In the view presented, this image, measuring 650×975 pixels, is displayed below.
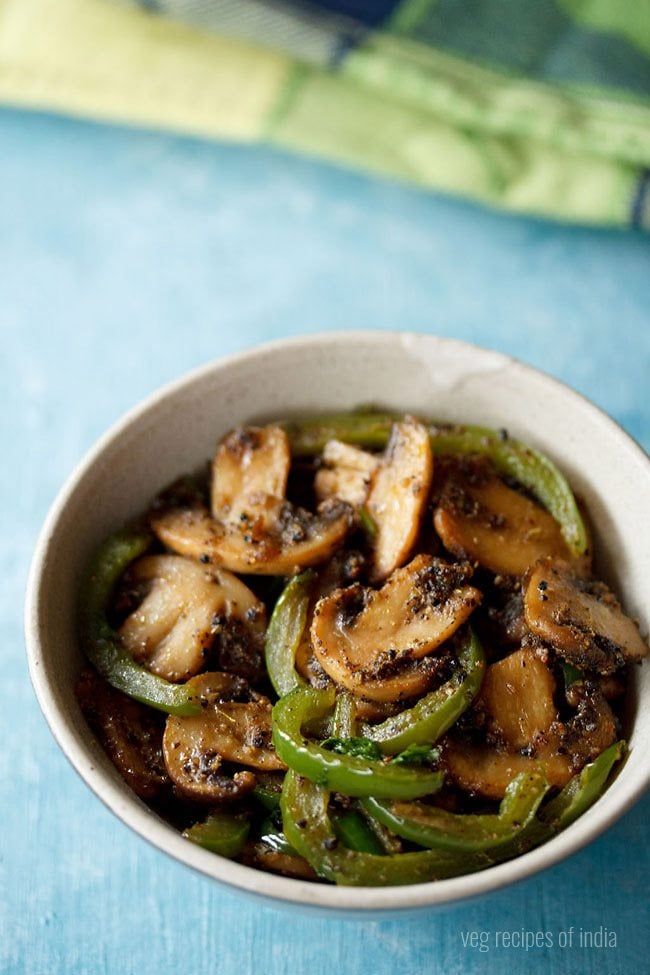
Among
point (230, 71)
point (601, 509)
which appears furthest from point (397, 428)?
point (230, 71)

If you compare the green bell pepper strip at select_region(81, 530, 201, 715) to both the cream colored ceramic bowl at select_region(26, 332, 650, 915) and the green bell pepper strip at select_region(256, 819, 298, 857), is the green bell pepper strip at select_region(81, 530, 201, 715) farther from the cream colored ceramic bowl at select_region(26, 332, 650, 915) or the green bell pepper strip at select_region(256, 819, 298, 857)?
the green bell pepper strip at select_region(256, 819, 298, 857)

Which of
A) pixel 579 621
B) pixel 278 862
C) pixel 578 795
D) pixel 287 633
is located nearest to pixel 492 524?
pixel 579 621

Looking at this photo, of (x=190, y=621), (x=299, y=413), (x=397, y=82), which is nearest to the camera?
(x=190, y=621)

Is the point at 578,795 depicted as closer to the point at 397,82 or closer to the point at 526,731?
the point at 526,731

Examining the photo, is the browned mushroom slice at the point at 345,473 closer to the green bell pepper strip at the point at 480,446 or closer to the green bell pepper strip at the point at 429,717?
the green bell pepper strip at the point at 480,446

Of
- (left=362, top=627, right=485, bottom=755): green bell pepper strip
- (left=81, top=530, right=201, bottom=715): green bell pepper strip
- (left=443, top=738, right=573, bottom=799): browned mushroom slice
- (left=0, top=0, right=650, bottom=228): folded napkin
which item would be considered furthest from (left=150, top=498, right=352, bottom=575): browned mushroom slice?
(left=0, top=0, right=650, bottom=228): folded napkin

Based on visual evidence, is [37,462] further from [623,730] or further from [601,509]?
[623,730]
